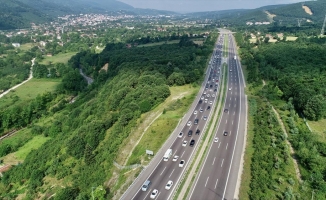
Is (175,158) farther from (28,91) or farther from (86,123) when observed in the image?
(28,91)

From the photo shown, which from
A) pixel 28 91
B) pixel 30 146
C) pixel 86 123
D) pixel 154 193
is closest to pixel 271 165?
pixel 154 193

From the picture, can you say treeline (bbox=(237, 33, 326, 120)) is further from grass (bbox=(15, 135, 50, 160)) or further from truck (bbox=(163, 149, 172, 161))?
grass (bbox=(15, 135, 50, 160))

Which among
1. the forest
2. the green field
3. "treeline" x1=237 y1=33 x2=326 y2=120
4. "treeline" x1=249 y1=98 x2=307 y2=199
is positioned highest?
"treeline" x1=237 y1=33 x2=326 y2=120

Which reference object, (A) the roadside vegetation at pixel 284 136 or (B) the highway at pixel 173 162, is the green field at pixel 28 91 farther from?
(A) the roadside vegetation at pixel 284 136

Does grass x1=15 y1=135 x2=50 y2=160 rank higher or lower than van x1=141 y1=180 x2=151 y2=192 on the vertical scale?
lower

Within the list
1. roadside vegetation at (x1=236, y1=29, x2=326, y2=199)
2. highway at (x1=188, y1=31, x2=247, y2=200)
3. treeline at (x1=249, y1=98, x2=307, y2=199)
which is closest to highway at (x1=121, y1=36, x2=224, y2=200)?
highway at (x1=188, y1=31, x2=247, y2=200)

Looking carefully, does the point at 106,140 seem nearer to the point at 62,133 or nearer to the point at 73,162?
the point at 73,162

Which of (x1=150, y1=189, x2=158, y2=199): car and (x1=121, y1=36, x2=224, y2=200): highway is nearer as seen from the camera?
(x1=150, y1=189, x2=158, y2=199): car
